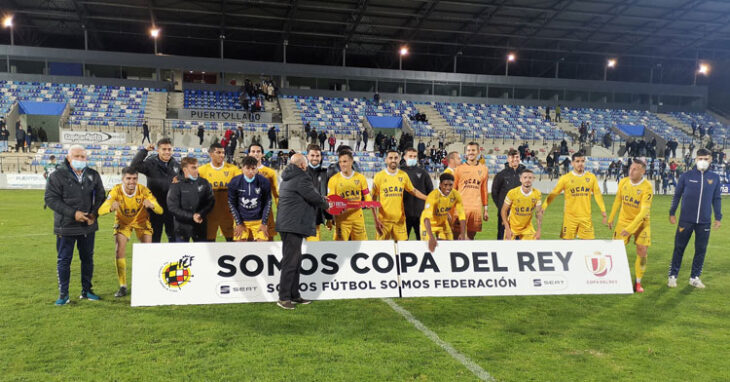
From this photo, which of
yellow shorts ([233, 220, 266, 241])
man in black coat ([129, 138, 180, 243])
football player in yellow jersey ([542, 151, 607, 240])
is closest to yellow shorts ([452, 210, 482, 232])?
football player in yellow jersey ([542, 151, 607, 240])

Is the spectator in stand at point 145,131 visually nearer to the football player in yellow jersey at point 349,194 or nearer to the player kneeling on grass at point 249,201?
the player kneeling on grass at point 249,201

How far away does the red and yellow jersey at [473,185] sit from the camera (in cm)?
944

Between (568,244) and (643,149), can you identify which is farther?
(643,149)

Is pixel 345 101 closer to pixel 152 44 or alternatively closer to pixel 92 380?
pixel 152 44

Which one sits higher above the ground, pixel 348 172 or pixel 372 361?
pixel 348 172

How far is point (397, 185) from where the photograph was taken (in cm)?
812

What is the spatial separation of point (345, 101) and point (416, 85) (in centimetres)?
737

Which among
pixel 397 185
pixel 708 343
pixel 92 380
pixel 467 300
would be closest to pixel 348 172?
pixel 397 185

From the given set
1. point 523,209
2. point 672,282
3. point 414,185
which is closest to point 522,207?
point 523,209

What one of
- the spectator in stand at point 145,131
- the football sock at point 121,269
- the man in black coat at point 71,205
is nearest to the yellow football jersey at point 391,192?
the football sock at point 121,269

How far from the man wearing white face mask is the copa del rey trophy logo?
4.66 ft

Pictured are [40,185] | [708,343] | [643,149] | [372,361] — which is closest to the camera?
[372,361]

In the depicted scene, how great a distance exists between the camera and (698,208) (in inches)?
306

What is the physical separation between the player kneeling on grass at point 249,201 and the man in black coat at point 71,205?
6.05 feet
